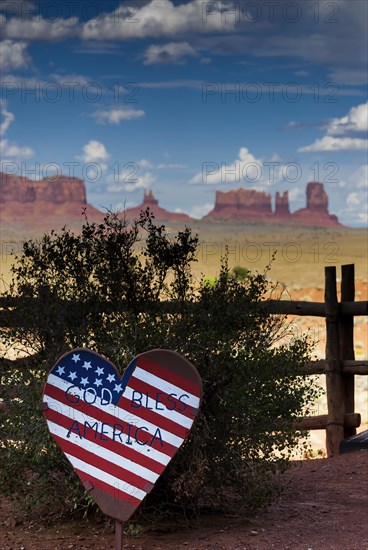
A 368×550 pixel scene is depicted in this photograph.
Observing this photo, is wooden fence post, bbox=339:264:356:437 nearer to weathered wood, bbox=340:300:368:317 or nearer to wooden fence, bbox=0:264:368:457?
wooden fence, bbox=0:264:368:457

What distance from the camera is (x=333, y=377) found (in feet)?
34.7

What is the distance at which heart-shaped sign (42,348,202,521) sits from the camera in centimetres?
575

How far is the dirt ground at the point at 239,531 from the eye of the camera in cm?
610

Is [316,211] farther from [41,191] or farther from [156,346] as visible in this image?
[156,346]

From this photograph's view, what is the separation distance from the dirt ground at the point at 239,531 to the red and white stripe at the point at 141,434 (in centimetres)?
58

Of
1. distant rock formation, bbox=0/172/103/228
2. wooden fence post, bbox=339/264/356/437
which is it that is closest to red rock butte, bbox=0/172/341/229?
distant rock formation, bbox=0/172/103/228

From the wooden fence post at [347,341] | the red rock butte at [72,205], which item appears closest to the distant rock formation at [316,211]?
the red rock butte at [72,205]

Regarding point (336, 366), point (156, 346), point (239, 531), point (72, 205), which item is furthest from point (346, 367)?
point (72, 205)

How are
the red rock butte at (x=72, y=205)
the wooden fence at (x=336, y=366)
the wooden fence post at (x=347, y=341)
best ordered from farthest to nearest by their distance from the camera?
the red rock butte at (x=72, y=205)
the wooden fence post at (x=347, y=341)
the wooden fence at (x=336, y=366)

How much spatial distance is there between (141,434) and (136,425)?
6 cm

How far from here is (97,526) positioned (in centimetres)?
650

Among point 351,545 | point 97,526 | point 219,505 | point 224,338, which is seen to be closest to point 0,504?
point 97,526

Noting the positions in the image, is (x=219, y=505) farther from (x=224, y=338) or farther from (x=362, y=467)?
(x=362, y=467)

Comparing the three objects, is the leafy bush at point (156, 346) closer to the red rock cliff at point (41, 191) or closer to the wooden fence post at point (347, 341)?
the wooden fence post at point (347, 341)
